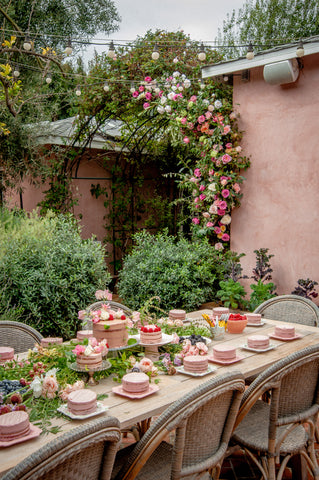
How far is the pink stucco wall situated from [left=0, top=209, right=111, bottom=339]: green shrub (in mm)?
2266

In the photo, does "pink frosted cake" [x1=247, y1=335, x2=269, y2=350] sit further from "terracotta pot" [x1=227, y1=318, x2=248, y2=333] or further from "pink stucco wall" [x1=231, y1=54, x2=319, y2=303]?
"pink stucco wall" [x1=231, y1=54, x2=319, y2=303]

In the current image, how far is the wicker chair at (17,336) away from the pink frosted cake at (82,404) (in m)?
1.07

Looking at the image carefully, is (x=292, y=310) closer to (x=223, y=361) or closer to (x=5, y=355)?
(x=223, y=361)

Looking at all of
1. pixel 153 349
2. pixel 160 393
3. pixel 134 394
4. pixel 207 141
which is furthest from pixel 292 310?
pixel 207 141

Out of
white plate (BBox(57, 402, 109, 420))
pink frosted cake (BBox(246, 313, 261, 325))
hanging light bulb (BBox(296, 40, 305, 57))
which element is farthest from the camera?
hanging light bulb (BBox(296, 40, 305, 57))

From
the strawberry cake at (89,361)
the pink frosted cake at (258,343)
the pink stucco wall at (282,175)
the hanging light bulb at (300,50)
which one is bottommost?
the pink frosted cake at (258,343)

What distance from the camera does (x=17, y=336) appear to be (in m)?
2.92

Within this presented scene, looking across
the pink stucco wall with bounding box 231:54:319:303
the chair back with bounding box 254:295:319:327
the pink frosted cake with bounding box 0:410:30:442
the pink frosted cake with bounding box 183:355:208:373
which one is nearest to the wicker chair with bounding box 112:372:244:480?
the pink frosted cake with bounding box 183:355:208:373

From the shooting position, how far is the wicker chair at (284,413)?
2211mm

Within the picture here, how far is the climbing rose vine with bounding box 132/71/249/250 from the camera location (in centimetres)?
611

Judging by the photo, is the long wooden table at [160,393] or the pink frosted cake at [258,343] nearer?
the long wooden table at [160,393]

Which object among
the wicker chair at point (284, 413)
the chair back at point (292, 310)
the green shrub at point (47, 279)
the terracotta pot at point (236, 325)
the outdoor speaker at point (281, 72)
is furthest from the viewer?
the outdoor speaker at point (281, 72)

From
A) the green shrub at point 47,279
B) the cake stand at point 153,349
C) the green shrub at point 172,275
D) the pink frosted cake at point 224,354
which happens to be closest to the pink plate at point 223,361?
the pink frosted cake at point 224,354

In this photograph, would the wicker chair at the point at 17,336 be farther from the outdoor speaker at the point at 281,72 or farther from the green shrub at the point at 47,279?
the outdoor speaker at the point at 281,72
